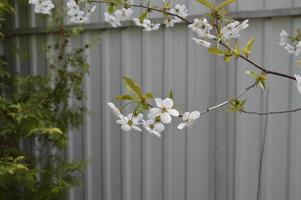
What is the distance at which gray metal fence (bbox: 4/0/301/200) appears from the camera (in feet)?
7.01

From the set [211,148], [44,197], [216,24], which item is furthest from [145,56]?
[216,24]

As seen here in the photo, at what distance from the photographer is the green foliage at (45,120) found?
2.49 m

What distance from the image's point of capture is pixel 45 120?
101 inches

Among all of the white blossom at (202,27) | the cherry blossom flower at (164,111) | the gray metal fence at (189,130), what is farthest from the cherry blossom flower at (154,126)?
the gray metal fence at (189,130)

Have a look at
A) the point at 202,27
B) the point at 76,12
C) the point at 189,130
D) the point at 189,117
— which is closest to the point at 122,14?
the point at 76,12

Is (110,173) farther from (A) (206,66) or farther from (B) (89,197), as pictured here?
(A) (206,66)

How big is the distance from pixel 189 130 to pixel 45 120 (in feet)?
2.72

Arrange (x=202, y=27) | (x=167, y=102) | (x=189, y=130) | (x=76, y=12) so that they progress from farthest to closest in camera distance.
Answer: (x=189, y=130)
(x=76, y=12)
(x=202, y=27)
(x=167, y=102)

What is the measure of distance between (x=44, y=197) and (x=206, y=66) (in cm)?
121

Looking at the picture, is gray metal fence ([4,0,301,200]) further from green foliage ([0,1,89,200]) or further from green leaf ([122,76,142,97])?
green leaf ([122,76,142,97])

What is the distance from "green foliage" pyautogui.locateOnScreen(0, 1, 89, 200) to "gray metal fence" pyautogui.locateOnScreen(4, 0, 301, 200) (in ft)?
0.51

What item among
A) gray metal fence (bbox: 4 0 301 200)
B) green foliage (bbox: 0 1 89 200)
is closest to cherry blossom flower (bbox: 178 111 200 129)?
gray metal fence (bbox: 4 0 301 200)

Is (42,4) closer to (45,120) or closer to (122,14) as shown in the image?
(122,14)

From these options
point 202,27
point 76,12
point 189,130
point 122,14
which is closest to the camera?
point 202,27
